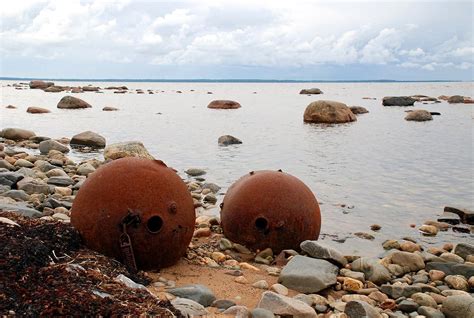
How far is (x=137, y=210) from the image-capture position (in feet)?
17.6

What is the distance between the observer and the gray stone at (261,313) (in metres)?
4.49

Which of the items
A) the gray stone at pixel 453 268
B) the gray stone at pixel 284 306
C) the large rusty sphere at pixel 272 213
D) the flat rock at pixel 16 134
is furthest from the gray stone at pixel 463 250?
the flat rock at pixel 16 134

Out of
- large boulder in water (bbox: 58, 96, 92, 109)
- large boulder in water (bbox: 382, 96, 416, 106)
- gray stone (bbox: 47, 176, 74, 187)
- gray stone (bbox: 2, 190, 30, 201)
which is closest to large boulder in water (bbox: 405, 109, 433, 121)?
large boulder in water (bbox: 382, 96, 416, 106)

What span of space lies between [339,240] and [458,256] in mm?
1842

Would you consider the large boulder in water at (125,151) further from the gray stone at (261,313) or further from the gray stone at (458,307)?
the gray stone at (261,313)

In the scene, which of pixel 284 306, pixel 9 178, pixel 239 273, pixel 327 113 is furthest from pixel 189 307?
pixel 327 113

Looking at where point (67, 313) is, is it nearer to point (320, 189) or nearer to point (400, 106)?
point (320, 189)

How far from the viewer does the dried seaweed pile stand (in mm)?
3689

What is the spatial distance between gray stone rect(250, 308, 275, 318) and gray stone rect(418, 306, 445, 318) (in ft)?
6.41

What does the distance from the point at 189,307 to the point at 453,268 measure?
433 centimetres

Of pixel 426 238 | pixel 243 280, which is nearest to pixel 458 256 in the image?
pixel 426 238

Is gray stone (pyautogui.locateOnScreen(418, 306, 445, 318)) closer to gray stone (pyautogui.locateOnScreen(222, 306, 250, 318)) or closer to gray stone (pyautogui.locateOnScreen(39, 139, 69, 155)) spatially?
gray stone (pyautogui.locateOnScreen(222, 306, 250, 318))

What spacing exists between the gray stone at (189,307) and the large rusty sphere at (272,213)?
2.40m

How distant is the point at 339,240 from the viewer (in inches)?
349
